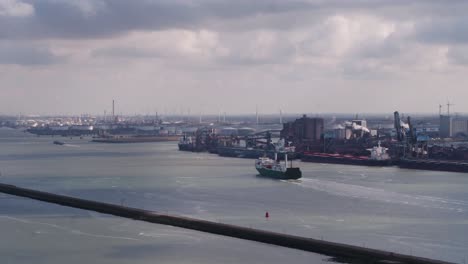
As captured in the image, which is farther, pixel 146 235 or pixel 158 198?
pixel 158 198

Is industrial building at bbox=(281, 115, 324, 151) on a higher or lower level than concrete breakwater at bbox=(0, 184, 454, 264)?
higher

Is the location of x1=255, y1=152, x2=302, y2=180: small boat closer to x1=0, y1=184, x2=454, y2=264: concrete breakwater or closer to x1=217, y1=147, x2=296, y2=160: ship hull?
x1=0, y1=184, x2=454, y2=264: concrete breakwater

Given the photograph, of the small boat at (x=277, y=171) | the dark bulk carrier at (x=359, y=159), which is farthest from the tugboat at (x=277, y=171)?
the dark bulk carrier at (x=359, y=159)

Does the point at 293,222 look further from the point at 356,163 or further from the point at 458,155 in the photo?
the point at 458,155

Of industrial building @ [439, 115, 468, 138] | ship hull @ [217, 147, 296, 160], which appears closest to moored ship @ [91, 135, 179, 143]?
ship hull @ [217, 147, 296, 160]

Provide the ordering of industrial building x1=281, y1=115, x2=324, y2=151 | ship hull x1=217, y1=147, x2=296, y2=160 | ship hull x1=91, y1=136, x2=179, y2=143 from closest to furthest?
ship hull x1=217, y1=147, x2=296, y2=160, industrial building x1=281, y1=115, x2=324, y2=151, ship hull x1=91, y1=136, x2=179, y2=143

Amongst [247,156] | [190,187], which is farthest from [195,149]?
[190,187]
